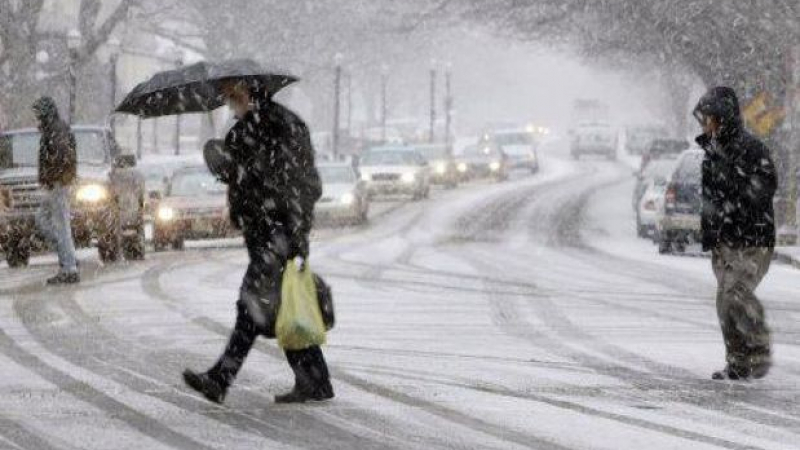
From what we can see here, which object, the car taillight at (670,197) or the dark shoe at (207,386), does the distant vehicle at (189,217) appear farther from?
the dark shoe at (207,386)

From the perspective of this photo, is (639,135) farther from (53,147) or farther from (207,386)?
(207,386)

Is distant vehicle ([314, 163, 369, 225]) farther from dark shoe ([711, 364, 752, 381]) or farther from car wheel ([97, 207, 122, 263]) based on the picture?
dark shoe ([711, 364, 752, 381])

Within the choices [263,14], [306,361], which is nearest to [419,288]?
[306,361]

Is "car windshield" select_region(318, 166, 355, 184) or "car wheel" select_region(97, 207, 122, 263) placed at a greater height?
"car windshield" select_region(318, 166, 355, 184)

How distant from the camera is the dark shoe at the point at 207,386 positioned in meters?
9.65

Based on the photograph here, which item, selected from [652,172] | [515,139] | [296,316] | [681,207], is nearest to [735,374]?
[296,316]

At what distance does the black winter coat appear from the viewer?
18859 millimetres

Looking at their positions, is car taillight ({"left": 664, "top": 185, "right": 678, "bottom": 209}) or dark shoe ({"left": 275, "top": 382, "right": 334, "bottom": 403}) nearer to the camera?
dark shoe ({"left": 275, "top": 382, "right": 334, "bottom": 403})

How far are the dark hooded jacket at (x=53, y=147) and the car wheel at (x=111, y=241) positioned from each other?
518cm

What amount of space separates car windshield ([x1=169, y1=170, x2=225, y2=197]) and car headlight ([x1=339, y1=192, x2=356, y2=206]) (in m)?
6.39

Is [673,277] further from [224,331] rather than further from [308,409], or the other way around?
[308,409]

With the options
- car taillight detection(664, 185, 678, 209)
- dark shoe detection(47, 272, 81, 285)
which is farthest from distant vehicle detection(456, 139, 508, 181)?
dark shoe detection(47, 272, 81, 285)

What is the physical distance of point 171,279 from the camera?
68.6 feet

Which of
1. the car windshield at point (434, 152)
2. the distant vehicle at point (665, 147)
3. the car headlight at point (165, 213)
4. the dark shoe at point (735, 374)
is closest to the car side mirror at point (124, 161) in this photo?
the car headlight at point (165, 213)
